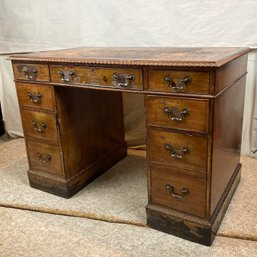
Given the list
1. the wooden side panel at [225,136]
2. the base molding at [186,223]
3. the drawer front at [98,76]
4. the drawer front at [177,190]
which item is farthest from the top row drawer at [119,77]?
the base molding at [186,223]

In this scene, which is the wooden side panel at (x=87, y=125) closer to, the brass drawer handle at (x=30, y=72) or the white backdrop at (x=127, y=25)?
the brass drawer handle at (x=30, y=72)

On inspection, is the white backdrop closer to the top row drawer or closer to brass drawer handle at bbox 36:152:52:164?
the top row drawer

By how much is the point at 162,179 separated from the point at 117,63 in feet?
1.82

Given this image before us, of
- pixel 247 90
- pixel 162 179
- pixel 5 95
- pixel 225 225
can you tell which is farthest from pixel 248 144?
pixel 5 95

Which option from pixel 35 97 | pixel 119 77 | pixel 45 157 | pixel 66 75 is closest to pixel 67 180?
pixel 45 157

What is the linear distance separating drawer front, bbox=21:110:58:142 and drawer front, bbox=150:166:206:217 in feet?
2.03

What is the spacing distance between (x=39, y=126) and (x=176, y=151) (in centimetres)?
83

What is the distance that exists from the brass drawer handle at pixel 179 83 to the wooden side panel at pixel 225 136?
0.44 ft

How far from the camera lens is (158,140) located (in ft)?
4.72

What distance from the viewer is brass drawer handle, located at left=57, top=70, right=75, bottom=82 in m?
1.59

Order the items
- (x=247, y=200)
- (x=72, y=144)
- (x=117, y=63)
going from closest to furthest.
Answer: (x=117, y=63) → (x=247, y=200) → (x=72, y=144)

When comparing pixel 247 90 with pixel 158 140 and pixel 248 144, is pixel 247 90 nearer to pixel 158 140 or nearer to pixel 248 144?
pixel 248 144

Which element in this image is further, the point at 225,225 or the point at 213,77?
the point at 225,225

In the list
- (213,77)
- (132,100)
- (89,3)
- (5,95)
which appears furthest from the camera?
(5,95)
